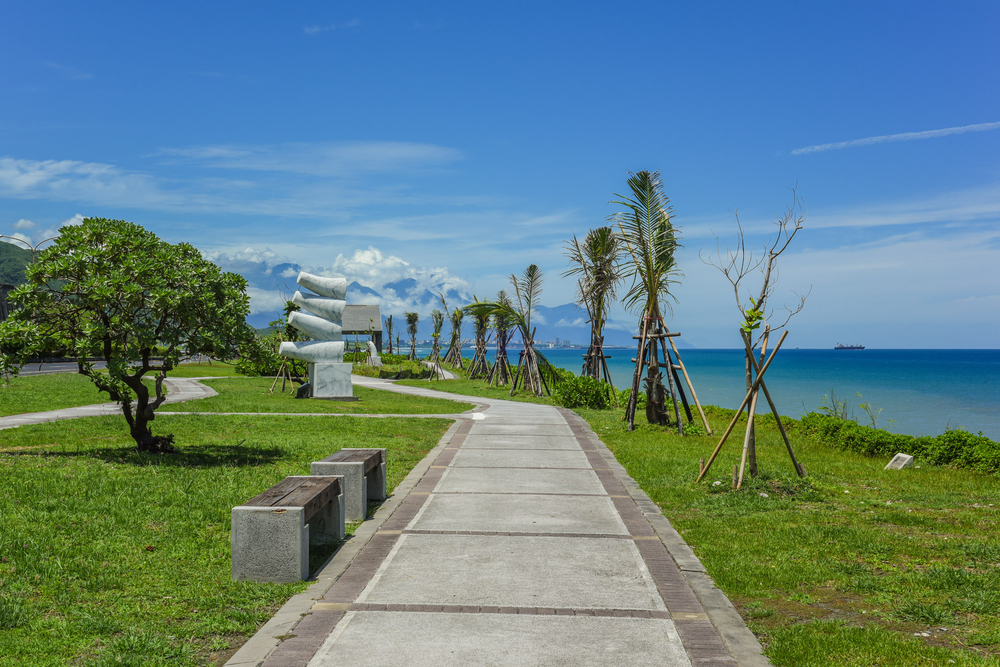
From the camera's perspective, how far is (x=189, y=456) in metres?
11.1

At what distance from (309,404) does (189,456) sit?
409 inches

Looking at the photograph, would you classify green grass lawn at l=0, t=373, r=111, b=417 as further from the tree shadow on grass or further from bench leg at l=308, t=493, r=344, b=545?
bench leg at l=308, t=493, r=344, b=545

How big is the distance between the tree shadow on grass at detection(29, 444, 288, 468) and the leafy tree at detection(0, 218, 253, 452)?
1.39 feet

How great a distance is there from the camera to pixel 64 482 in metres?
8.62

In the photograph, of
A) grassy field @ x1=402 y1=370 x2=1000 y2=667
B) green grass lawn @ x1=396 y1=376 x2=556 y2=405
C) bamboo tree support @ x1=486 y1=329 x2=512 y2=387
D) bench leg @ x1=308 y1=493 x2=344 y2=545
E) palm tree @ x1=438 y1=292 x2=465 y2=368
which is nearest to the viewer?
grassy field @ x1=402 y1=370 x2=1000 y2=667

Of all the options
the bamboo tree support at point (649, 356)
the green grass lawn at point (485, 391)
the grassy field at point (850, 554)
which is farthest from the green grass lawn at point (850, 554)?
the green grass lawn at point (485, 391)

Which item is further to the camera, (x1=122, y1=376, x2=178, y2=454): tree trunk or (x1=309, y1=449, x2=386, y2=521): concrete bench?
(x1=122, y1=376, x2=178, y2=454): tree trunk

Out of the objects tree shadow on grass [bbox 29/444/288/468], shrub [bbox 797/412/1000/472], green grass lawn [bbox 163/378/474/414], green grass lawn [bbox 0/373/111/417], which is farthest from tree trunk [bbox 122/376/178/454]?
shrub [bbox 797/412/1000/472]

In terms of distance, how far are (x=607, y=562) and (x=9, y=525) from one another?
5.54 metres

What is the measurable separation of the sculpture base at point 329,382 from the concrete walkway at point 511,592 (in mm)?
15538

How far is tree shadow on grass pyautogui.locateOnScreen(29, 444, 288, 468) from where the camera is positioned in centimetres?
1032

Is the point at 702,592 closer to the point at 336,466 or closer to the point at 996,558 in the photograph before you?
the point at 996,558

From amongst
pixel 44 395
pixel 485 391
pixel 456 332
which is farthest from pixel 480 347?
pixel 44 395

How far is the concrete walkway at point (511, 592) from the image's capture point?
4.34 metres
